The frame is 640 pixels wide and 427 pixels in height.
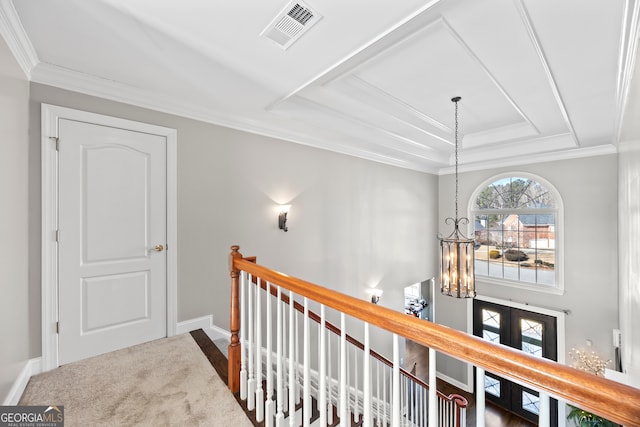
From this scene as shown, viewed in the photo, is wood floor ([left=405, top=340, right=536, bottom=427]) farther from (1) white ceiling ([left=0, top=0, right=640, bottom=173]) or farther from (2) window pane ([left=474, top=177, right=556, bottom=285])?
(1) white ceiling ([left=0, top=0, right=640, bottom=173])

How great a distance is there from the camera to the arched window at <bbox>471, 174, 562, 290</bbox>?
15.7 ft

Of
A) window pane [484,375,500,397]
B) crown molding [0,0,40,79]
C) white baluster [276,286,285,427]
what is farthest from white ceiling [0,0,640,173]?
window pane [484,375,500,397]

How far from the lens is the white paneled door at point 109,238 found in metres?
2.21

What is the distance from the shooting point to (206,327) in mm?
2850

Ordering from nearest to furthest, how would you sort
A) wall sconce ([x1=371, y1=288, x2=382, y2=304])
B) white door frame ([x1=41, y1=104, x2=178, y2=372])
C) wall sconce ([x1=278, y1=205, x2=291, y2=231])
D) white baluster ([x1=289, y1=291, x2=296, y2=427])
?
white baluster ([x1=289, y1=291, x2=296, y2=427]) < white door frame ([x1=41, y1=104, x2=178, y2=372]) < wall sconce ([x1=278, y1=205, x2=291, y2=231]) < wall sconce ([x1=371, y1=288, x2=382, y2=304])

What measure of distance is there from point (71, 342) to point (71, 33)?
2.23m

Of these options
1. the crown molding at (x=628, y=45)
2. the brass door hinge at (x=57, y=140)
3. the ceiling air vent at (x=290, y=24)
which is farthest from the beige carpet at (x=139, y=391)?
the crown molding at (x=628, y=45)

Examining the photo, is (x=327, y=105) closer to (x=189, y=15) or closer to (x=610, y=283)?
(x=189, y=15)

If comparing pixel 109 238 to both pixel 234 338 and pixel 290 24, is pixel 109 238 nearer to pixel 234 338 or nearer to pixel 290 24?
pixel 234 338

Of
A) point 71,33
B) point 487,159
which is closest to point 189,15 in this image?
point 71,33

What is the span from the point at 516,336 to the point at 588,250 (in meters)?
1.87

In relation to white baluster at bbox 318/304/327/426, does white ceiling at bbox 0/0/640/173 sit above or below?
above

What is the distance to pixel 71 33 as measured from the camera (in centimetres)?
176

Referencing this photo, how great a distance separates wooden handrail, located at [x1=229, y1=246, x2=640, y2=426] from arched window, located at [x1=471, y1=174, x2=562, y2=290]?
17.0 ft
